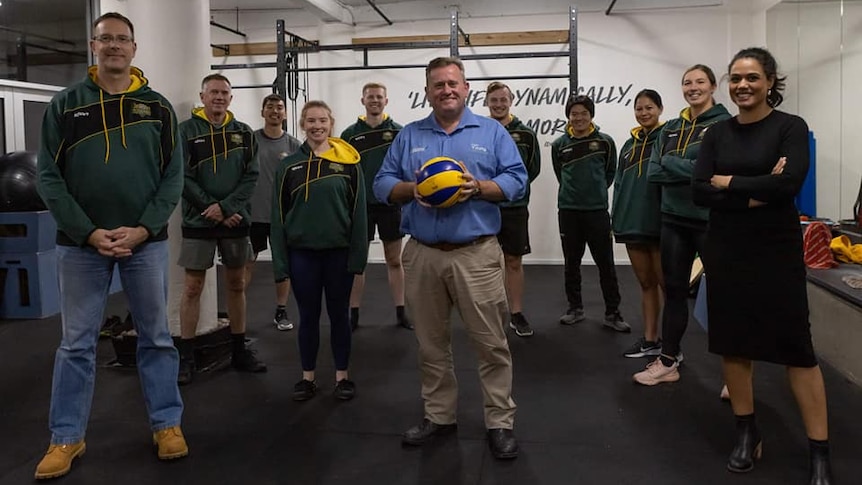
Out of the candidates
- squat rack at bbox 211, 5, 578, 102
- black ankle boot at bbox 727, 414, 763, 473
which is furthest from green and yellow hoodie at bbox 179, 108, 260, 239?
squat rack at bbox 211, 5, 578, 102

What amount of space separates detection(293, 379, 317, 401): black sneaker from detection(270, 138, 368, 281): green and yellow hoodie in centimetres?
51

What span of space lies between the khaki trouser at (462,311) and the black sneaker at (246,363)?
131 centimetres

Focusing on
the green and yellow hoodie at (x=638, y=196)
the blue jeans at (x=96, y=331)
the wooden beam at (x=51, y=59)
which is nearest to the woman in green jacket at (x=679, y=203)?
the green and yellow hoodie at (x=638, y=196)

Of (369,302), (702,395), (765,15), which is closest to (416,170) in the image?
(702,395)

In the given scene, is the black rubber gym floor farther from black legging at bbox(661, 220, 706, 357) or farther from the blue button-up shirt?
the blue button-up shirt

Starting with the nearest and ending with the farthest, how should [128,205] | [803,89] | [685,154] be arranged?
[128,205] < [685,154] < [803,89]

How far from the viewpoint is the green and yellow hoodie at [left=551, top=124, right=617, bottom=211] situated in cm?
429

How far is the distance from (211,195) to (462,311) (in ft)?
5.24

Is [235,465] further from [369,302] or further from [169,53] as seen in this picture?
[369,302]

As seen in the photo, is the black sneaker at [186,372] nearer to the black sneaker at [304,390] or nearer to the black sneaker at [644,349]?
the black sneaker at [304,390]

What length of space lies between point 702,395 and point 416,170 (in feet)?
5.69

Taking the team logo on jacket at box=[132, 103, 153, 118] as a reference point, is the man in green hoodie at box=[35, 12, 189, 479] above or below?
below

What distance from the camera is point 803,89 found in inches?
227

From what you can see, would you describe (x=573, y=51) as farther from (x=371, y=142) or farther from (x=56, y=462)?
(x=56, y=462)
